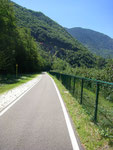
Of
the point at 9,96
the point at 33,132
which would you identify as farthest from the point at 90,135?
the point at 9,96

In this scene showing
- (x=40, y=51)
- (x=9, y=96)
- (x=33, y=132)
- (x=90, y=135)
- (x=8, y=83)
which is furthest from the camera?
(x=40, y=51)

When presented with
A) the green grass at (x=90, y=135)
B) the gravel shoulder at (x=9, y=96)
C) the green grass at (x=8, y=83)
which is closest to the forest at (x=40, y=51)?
the green grass at (x=90, y=135)

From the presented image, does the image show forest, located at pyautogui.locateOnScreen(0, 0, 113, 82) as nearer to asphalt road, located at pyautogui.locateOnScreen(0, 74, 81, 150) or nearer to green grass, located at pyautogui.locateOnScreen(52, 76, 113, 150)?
green grass, located at pyautogui.locateOnScreen(52, 76, 113, 150)

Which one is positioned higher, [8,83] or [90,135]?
[90,135]

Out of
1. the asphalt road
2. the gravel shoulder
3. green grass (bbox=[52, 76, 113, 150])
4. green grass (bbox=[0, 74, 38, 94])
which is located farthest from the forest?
the gravel shoulder

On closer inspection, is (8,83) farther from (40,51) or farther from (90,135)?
(40,51)

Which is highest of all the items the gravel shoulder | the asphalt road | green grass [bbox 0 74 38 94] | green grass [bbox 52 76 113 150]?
green grass [bbox 52 76 113 150]

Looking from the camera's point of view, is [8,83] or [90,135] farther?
[8,83]

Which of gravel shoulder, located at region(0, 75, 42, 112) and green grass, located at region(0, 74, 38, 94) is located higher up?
gravel shoulder, located at region(0, 75, 42, 112)

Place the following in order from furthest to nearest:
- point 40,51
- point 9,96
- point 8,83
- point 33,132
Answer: point 40,51 → point 8,83 → point 9,96 → point 33,132

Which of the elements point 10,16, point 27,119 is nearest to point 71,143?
point 27,119

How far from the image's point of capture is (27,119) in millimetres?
4922

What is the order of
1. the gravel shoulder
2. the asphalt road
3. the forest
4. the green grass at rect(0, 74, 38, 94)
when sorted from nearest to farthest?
1. the asphalt road
2. the gravel shoulder
3. the green grass at rect(0, 74, 38, 94)
4. the forest

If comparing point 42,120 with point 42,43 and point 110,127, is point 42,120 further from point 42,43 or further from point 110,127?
point 42,43
